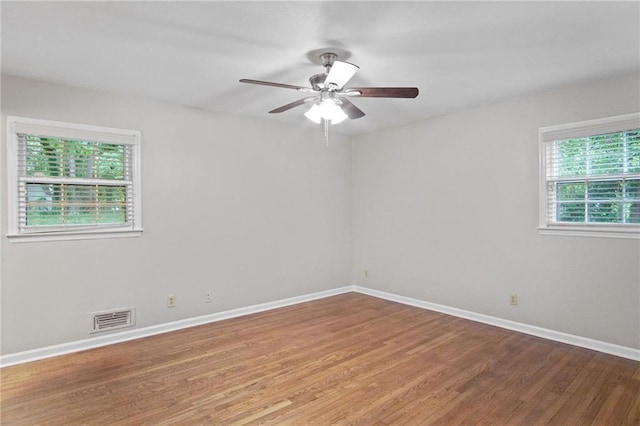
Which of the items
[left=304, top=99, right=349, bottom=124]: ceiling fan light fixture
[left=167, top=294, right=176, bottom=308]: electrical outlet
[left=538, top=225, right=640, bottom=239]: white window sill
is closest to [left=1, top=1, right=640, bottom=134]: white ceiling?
[left=304, top=99, right=349, bottom=124]: ceiling fan light fixture

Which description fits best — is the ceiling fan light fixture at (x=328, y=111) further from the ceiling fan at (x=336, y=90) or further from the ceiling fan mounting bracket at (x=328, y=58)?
the ceiling fan mounting bracket at (x=328, y=58)

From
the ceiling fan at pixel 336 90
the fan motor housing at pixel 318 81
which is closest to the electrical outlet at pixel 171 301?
the ceiling fan at pixel 336 90

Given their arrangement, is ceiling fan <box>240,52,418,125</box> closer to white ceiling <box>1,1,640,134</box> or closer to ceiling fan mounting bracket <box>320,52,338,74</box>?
ceiling fan mounting bracket <box>320,52,338,74</box>

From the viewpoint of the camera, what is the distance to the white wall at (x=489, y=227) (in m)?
3.10

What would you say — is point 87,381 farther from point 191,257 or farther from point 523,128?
point 523,128

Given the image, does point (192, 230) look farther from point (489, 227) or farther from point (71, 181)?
point (489, 227)

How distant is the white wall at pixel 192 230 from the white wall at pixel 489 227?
0.68m

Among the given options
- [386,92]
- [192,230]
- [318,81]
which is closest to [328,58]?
[318,81]

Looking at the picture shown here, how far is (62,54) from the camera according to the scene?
2.54m

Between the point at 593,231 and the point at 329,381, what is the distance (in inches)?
106

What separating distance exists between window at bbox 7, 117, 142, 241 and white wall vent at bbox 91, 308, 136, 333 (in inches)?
29.4

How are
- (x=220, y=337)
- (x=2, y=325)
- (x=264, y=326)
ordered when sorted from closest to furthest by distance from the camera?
1. (x=2, y=325)
2. (x=220, y=337)
3. (x=264, y=326)

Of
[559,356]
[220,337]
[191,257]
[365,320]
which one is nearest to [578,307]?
[559,356]

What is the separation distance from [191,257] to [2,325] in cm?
161
